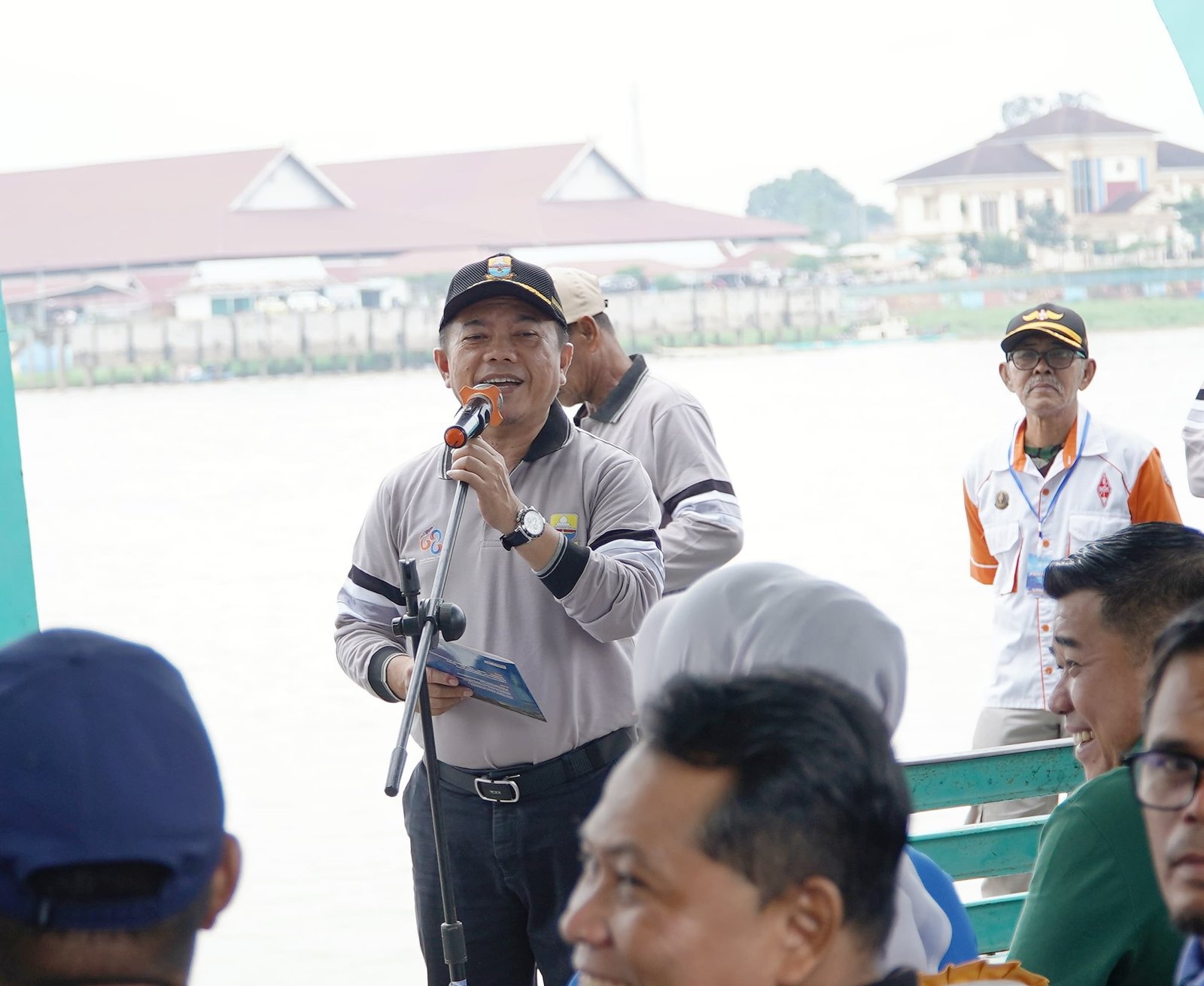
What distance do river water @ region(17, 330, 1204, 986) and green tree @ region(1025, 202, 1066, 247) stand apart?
8.57 feet

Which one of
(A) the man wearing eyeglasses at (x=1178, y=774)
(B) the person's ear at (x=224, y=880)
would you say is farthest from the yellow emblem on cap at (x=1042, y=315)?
(B) the person's ear at (x=224, y=880)

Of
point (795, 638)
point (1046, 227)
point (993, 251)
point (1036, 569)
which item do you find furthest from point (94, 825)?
point (1046, 227)

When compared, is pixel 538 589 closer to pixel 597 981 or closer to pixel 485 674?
pixel 485 674

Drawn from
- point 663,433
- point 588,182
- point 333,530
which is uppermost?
point 588,182

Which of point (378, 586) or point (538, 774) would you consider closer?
point (538, 774)

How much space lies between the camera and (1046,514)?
133 inches

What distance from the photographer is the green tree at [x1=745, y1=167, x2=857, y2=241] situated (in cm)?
3447

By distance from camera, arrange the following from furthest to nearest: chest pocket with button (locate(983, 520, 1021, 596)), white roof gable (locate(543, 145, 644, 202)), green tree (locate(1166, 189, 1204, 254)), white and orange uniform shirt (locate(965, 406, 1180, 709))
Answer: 1. white roof gable (locate(543, 145, 644, 202))
2. green tree (locate(1166, 189, 1204, 254))
3. chest pocket with button (locate(983, 520, 1021, 596))
4. white and orange uniform shirt (locate(965, 406, 1180, 709))

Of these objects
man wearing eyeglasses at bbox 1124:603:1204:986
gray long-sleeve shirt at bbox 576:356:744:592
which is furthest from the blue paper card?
man wearing eyeglasses at bbox 1124:603:1204:986

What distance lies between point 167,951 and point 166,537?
20.7 meters

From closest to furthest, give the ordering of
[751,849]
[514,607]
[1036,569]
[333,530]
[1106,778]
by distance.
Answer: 1. [751,849]
2. [1106,778]
3. [514,607]
4. [1036,569]
5. [333,530]

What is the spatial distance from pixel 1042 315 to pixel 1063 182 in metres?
30.8

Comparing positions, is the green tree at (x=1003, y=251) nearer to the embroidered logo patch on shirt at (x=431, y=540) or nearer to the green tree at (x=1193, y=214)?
the green tree at (x=1193, y=214)

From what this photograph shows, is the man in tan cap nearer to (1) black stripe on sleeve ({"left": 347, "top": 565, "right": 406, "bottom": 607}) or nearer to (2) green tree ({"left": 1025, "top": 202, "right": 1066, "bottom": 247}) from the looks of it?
(1) black stripe on sleeve ({"left": 347, "top": 565, "right": 406, "bottom": 607})
